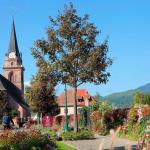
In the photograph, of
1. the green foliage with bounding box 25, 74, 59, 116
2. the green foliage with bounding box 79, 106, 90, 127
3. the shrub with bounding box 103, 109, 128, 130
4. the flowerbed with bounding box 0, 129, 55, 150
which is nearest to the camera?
the flowerbed with bounding box 0, 129, 55, 150

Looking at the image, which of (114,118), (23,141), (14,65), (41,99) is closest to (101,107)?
(114,118)

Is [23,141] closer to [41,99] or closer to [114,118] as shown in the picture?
[114,118]

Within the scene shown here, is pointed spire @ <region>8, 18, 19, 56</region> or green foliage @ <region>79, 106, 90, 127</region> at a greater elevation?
pointed spire @ <region>8, 18, 19, 56</region>

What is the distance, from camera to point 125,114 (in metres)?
38.8

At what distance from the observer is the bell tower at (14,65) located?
173500mm

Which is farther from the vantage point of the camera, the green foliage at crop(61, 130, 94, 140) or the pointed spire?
the pointed spire

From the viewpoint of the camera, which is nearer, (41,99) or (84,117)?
(84,117)

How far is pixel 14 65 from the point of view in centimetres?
17762

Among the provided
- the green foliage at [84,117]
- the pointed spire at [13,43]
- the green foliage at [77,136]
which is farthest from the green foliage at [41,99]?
the pointed spire at [13,43]

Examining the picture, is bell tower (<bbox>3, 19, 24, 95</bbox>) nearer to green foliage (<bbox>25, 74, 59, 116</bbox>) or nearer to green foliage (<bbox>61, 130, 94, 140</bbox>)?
green foliage (<bbox>25, 74, 59, 116</bbox>)

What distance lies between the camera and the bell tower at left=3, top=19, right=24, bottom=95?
6831 inches

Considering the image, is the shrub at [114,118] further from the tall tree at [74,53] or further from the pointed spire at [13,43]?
the pointed spire at [13,43]

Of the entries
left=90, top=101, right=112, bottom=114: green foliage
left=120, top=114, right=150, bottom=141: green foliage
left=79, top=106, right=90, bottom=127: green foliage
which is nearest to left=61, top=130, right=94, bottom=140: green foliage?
left=120, top=114, right=150, bottom=141: green foliage

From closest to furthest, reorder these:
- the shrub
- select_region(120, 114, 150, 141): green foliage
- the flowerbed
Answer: the flowerbed < select_region(120, 114, 150, 141): green foliage < the shrub
